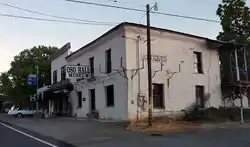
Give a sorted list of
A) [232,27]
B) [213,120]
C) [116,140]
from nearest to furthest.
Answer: [116,140]
[213,120]
[232,27]

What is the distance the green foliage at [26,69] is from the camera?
226 feet

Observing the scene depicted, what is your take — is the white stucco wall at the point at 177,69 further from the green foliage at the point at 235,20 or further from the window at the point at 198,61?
the green foliage at the point at 235,20

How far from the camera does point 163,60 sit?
28.2 meters

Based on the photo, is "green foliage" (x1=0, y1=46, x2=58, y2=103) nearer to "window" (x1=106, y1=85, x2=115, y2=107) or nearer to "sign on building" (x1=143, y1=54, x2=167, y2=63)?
"window" (x1=106, y1=85, x2=115, y2=107)

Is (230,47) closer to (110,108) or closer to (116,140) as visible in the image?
(110,108)

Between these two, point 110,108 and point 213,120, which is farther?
point 110,108

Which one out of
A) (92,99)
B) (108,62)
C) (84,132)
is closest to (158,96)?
(108,62)

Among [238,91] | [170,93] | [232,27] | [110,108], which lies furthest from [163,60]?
[232,27]

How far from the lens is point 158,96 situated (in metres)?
27.9

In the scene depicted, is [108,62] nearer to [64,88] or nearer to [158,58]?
[158,58]

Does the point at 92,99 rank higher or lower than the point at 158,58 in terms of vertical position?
lower

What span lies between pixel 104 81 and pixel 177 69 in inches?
230

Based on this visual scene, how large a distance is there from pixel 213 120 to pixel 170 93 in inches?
159

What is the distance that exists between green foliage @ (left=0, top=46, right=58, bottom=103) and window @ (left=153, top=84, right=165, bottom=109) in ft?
140
